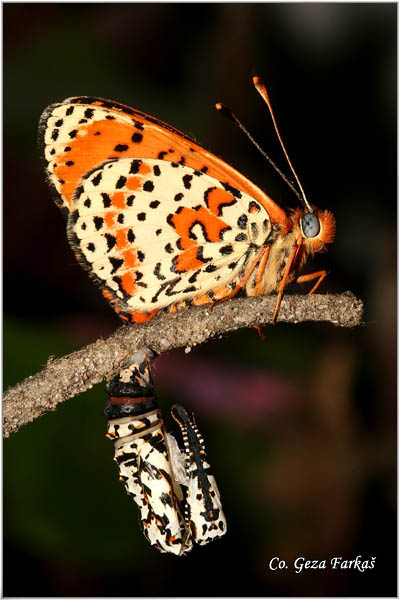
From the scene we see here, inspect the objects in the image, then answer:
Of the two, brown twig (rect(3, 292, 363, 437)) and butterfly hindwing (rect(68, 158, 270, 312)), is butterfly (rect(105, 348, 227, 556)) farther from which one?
butterfly hindwing (rect(68, 158, 270, 312))

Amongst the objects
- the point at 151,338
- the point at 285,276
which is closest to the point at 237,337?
the point at 285,276

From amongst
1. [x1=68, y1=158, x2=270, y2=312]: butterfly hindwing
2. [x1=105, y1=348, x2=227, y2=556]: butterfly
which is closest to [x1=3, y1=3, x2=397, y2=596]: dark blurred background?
[x1=68, y1=158, x2=270, y2=312]: butterfly hindwing

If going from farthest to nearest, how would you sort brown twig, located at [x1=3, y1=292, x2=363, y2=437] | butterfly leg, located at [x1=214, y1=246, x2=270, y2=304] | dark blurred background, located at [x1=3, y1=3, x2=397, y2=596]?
dark blurred background, located at [x1=3, y1=3, x2=397, y2=596], butterfly leg, located at [x1=214, y1=246, x2=270, y2=304], brown twig, located at [x1=3, y1=292, x2=363, y2=437]

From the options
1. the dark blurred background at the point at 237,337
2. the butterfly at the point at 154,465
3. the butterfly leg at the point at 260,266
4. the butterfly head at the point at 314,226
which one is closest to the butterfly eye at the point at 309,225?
the butterfly head at the point at 314,226

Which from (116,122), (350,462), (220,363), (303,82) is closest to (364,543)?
(350,462)

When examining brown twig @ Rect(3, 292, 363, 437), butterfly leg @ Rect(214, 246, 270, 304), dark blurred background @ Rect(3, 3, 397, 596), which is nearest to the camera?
brown twig @ Rect(3, 292, 363, 437)

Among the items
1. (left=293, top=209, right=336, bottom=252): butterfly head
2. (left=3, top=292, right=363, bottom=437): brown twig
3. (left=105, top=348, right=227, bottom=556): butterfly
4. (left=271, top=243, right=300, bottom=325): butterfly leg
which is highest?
(left=293, top=209, right=336, bottom=252): butterfly head

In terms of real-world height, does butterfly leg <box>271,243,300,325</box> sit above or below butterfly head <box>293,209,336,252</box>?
below

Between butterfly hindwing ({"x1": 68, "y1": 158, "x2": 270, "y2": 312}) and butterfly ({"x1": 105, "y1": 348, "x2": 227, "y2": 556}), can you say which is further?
butterfly hindwing ({"x1": 68, "y1": 158, "x2": 270, "y2": 312})

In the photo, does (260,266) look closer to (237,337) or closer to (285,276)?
(285,276)
